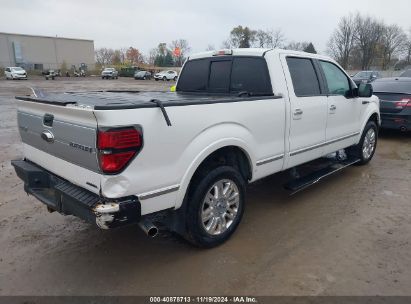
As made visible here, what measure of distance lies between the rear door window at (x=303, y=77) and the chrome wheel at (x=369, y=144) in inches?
80.7

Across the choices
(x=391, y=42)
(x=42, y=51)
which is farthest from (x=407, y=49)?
(x=42, y=51)

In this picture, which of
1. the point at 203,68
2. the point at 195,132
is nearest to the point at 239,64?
the point at 203,68

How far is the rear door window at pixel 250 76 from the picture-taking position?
4230 mm

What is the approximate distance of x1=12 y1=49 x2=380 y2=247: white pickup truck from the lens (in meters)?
2.73

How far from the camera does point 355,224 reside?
13.8ft

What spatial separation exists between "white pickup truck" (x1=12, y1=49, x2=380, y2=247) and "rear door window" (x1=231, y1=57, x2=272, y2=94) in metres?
0.01

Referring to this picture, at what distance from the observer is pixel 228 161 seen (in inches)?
151

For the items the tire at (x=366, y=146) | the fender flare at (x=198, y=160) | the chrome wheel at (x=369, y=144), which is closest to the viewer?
the fender flare at (x=198, y=160)

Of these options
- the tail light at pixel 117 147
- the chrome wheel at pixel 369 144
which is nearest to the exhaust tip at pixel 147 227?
the tail light at pixel 117 147

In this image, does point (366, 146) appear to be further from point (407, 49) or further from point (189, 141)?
point (407, 49)

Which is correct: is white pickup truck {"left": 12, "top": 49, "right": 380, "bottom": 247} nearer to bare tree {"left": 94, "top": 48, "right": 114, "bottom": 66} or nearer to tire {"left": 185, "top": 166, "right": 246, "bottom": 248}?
tire {"left": 185, "top": 166, "right": 246, "bottom": 248}

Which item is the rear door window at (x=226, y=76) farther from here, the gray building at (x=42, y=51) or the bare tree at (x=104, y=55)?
the bare tree at (x=104, y=55)

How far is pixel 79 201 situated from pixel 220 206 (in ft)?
4.61

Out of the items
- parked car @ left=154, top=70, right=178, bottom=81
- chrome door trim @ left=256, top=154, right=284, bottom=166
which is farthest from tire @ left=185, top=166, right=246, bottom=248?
parked car @ left=154, top=70, right=178, bottom=81
